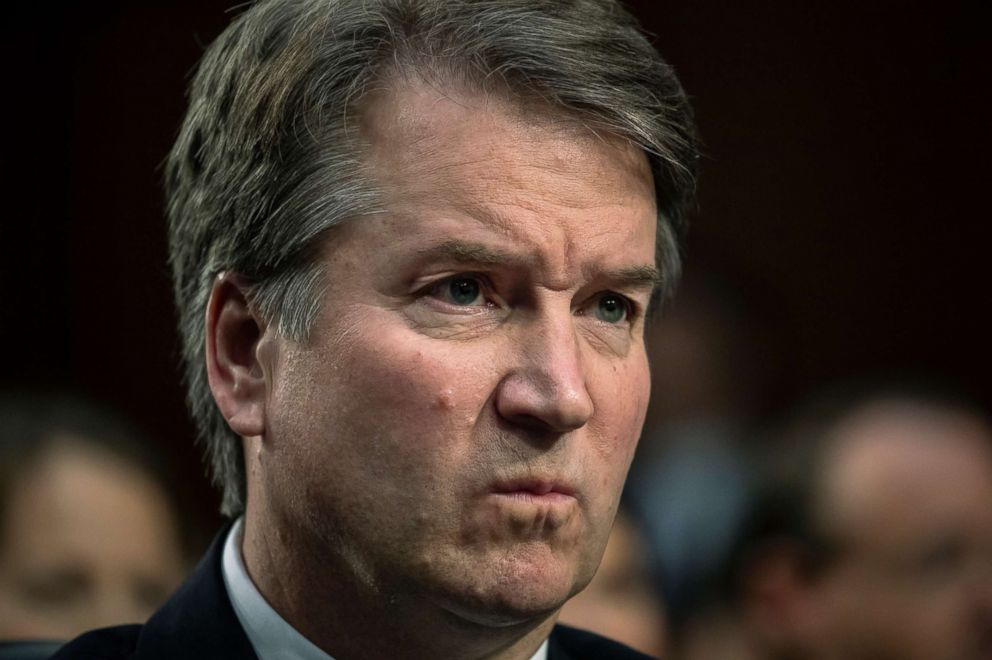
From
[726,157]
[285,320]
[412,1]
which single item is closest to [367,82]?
[412,1]

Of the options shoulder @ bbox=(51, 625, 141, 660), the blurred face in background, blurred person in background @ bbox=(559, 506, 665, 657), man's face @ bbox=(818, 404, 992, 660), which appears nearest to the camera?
shoulder @ bbox=(51, 625, 141, 660)

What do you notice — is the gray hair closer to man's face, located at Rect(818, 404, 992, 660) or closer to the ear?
the ear

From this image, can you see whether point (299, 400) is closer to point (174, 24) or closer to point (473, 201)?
point (473, 201)

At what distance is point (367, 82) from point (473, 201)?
0.88 feet

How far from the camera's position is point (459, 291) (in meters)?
2.39

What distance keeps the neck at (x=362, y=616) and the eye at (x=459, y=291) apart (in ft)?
1.33

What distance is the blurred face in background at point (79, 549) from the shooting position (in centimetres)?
352

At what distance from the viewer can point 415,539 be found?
7.65 feet

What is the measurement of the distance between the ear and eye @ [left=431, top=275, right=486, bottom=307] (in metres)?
0.31

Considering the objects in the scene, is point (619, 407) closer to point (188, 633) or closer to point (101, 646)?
point (188, 633)

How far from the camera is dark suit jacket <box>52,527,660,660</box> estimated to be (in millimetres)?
2537

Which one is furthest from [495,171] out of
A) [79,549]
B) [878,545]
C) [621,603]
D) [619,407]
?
[878,545]

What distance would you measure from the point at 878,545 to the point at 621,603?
0.69m

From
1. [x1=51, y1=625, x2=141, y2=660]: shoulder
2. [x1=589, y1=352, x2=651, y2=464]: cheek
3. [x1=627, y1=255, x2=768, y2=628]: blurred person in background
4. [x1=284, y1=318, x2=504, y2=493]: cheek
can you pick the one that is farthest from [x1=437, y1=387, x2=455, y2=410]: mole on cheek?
[x1=627, y1=255, x2=768, y2=628]: blurred person in background
